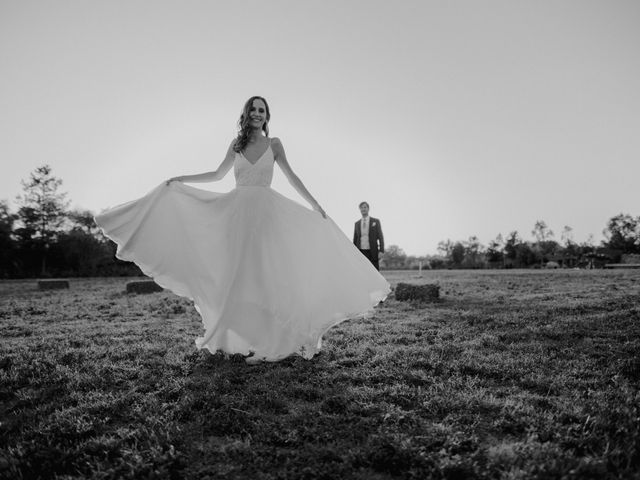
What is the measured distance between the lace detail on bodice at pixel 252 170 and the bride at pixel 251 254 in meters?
0.01

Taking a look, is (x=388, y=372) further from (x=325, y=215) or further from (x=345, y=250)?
(x=325, y=215)

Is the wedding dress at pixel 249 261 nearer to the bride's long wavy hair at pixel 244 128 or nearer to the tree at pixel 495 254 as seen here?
the bride's long wavy hair at pixel 244 128

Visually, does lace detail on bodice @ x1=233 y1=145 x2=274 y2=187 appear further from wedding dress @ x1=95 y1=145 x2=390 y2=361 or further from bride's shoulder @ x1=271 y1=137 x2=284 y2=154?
bride's shoulder @ x1=271 y1=137 x2=284 y2=154

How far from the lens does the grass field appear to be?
2670 millimetres

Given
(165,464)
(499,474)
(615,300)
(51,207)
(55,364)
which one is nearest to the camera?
(499,474)

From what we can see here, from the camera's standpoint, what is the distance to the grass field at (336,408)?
2670mm

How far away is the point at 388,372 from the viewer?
457cm

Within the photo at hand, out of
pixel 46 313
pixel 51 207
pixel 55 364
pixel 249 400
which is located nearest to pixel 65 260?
pixel 51 207

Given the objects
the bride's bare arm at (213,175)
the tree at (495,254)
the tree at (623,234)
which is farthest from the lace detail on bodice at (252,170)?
the tree at (623,234)

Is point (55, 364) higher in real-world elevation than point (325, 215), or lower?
lower

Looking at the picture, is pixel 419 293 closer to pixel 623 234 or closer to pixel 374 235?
pixel 374 235

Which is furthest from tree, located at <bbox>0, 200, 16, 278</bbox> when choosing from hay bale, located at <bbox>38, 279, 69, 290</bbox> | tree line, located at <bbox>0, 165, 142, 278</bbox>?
hay bale, located at <bbox>38, 279, 69, 290</bbox>

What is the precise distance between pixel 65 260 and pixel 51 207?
1001cm

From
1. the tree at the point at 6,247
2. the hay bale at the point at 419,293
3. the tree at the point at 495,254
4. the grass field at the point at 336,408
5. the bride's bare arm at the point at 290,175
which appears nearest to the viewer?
the grass field at the point at 336,408
